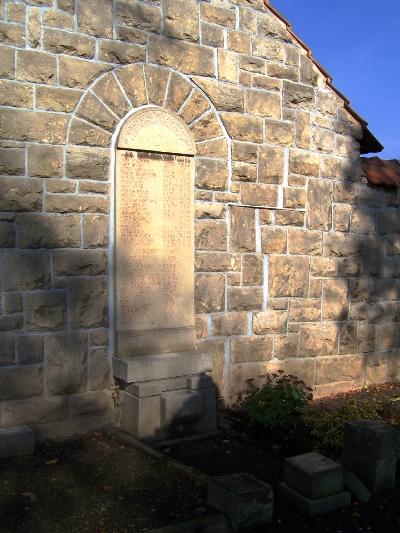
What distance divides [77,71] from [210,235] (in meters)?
1.99

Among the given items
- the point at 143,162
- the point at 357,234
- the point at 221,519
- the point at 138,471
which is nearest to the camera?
the point at 221,519

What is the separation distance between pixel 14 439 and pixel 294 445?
7.86ft

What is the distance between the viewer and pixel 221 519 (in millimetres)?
3639

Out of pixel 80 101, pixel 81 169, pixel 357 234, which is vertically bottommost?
pixel 357 234

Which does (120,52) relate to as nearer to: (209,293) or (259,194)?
(259,194)

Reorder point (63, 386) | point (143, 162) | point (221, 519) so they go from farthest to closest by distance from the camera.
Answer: point (143, 162) < point (63, 386) < point (221, 519)

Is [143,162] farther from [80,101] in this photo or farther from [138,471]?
[138,471]

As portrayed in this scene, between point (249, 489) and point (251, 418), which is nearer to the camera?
point (249, 489)

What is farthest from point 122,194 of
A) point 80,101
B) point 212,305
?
point 212,305

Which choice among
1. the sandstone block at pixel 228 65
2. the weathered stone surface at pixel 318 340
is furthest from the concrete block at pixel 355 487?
the sandstone block at pixel 228 65

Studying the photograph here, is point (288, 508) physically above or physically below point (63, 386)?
below

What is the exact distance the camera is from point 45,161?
16.5 feet

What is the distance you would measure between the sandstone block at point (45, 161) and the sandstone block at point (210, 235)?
1500 mm

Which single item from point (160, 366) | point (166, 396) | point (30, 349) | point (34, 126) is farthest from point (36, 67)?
point (166, 396)
